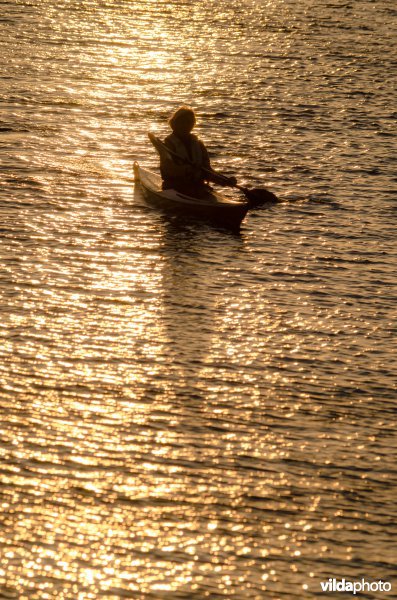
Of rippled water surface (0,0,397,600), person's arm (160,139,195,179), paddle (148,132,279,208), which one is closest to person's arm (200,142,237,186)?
paddle (148,132,279,208)

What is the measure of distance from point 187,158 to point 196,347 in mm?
5981

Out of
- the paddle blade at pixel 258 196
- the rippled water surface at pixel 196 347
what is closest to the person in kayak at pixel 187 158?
the paddle blade at pixel 258 196

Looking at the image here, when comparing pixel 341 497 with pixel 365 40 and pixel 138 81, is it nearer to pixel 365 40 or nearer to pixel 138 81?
pixel 138 81

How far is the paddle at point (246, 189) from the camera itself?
73.9 ft

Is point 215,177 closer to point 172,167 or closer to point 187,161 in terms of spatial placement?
point 187,161

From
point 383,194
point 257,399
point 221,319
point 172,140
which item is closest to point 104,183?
point 172,140

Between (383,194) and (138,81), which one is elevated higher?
(138,81)

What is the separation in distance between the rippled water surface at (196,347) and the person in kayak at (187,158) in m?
0.72

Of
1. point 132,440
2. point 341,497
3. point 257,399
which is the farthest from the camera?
point 257,399

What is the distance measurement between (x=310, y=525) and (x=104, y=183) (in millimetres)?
12629

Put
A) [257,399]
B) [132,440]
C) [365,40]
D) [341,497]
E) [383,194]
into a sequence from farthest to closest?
A: [365,40], [383,194], [257,399], [132,440], [341,497]

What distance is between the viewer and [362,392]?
16125mm
